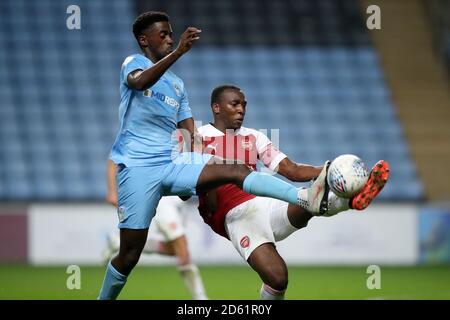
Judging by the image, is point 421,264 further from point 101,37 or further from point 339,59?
point 101,37

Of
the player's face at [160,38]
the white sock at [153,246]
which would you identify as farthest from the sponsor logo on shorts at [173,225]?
the player's face at [160,38]

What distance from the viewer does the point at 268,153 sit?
6395 millimetres

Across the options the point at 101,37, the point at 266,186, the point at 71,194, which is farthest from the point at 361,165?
the point at 101,37

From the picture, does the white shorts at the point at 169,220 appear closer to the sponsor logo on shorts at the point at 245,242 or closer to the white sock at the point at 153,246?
the white sock at the point at 153,246

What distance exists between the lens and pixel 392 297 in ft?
26.5

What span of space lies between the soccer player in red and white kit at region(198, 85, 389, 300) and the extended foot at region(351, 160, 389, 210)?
0.78 meters

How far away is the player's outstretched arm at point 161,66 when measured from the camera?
538 centimetres

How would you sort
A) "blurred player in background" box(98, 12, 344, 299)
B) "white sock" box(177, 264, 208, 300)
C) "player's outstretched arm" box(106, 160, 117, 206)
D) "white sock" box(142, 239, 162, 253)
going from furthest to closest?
"white sock" box(142, 239, 162, 253), "white sock" box(177, 264, 208, 300), "player's outstretched arm" box(106, 160, 117, 206), "blurred player in background" box(98, 12, 344, 299)

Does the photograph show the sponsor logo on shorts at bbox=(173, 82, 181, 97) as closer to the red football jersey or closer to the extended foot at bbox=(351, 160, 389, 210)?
the red football jersey

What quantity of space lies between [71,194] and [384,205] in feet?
15.6

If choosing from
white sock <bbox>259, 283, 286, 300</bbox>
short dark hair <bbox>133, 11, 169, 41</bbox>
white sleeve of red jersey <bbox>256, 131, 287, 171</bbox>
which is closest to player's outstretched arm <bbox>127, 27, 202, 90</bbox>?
short dark hair <bbox>133, 11, 169, 41</bbox>

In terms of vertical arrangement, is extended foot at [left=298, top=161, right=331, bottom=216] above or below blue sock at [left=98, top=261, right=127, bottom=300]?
above

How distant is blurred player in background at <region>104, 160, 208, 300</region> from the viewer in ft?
25.3

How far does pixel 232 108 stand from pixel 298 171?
2.12 ft
